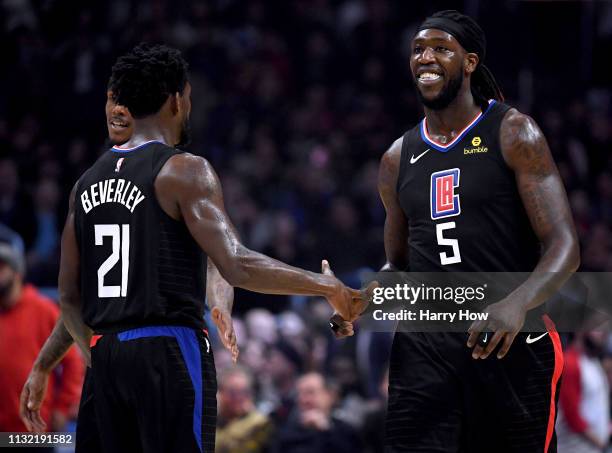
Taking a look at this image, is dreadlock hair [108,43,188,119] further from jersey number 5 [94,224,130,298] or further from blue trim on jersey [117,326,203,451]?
blue trim on jersey [117,326,203,451]

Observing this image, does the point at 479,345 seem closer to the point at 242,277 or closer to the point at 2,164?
the point at 242,277

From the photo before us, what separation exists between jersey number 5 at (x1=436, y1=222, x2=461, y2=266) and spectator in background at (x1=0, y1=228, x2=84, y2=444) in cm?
340

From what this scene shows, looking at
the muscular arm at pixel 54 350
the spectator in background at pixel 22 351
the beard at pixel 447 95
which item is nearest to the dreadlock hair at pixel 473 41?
the beard at pixel 447 95

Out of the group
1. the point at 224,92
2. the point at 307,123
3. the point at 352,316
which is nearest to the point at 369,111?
the point at 307,123

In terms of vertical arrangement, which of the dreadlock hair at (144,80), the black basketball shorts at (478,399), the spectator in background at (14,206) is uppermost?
the spectator in background at (14,206)

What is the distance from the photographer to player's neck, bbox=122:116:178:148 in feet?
16.4

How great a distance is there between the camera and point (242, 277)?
15.7ft

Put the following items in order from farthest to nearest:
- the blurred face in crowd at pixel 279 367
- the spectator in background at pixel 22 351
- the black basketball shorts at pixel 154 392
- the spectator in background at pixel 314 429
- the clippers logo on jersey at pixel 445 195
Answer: the blurred face in crowd at pixel 279 367 → the spectator in background at pixel 314 429 → the spectator in background at pixel 22 351 → the clippers logo on jersey at pixel 445 195 → the black basketball shorts at pixel 154 392

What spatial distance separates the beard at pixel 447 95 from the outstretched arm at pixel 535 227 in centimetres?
31

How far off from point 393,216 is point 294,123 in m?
8.20

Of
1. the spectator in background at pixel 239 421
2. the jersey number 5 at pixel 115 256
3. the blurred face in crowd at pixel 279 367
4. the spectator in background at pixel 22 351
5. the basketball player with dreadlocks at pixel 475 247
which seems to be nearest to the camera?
the jersey number 5 at pixel 115 256

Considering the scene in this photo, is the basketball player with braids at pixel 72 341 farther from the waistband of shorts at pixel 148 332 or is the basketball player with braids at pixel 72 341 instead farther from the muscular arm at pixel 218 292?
the waistband of shorts at pixel 148 332

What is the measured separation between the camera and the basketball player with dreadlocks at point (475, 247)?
4.97 meters

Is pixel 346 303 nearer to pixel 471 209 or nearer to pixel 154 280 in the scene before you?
pixel 471 209
